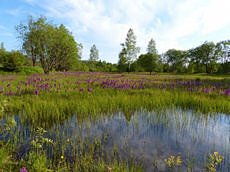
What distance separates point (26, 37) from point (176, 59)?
8669 centimetres

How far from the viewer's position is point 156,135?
2707 millimetres

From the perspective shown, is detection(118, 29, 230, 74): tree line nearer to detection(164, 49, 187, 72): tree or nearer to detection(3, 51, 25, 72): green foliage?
detection(164, 49, 187, 72): tree

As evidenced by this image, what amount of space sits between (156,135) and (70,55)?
2886 centimetres

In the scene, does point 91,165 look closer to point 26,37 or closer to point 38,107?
point 38,107

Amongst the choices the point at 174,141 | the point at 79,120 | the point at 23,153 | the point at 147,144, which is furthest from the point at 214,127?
the point at 23,153

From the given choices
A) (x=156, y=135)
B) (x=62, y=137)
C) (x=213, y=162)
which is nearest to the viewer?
(x=213, y=162)

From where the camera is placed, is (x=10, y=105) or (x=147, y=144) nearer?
(x=147, y=144)

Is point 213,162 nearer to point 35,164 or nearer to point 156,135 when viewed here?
point 156,135

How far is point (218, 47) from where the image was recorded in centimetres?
5894

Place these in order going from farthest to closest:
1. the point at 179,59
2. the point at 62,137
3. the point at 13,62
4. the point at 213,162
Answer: the point at 179,59 < the point at 13,62 < the point at 62,137 < the point at 213,162

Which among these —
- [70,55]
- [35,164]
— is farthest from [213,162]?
[70,55]

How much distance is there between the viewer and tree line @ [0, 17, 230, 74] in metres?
19.1

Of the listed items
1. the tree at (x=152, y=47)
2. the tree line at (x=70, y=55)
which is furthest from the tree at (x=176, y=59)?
the tree at (x=152, y=47)

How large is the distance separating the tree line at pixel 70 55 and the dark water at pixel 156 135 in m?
19.2
